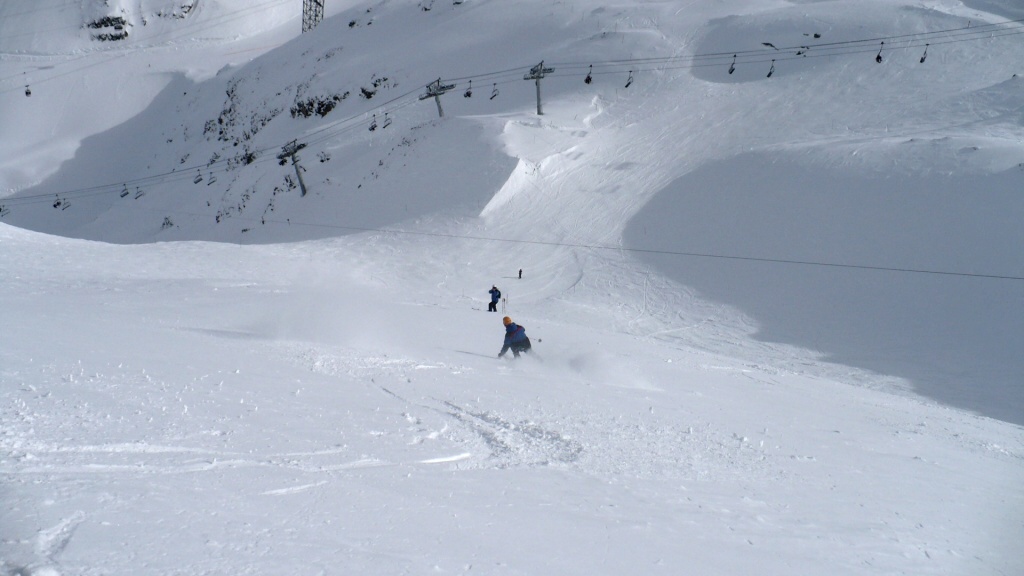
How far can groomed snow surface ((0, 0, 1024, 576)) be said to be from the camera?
4.89 m

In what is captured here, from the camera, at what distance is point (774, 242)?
23.1 meters

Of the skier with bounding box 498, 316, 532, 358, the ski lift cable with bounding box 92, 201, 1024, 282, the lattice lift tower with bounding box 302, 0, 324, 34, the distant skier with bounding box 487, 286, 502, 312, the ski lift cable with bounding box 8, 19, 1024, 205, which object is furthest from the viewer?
the lattice lift tower with bounding box 302, 0, 324, 34

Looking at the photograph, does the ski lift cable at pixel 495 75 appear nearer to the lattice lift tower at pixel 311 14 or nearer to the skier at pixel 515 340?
the lattice lift tower at pixel 311 14

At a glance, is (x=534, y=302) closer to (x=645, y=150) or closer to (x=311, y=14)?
(x=645, y=150)

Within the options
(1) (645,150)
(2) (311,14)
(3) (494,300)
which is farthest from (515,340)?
(2) (311,14)

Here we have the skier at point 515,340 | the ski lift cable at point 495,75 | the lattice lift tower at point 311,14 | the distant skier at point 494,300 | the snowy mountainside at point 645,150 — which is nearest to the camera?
the skier at point 515,340

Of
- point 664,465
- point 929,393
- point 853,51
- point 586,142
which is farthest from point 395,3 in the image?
point 664,465

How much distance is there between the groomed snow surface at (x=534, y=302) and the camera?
4.89 m

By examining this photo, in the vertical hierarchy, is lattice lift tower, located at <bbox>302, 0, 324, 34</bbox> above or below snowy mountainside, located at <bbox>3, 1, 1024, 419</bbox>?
above

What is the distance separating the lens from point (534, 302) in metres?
22.0

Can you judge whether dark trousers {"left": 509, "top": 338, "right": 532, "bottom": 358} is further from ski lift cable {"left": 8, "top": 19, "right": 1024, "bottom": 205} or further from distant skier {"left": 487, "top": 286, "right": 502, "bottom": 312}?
ski lift cable {"left": 8, "top": 19, "right": 1024, "bottom": 205}

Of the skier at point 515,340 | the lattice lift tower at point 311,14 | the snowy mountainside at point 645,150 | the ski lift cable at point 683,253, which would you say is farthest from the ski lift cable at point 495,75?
the skier at point 515,340

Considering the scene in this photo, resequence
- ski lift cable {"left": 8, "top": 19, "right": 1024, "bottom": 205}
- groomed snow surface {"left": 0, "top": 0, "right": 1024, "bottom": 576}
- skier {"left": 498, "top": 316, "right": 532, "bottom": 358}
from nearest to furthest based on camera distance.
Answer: groomed snow surface {"left": 0, "top": 0, "right": 1024, "bottom": 576} → skier {"left": 498, "top": 316, "right": 532, "bottom": 358} → ski lift cable {"left": 8, "top": 19, "right": 1024, "bottom": 205}

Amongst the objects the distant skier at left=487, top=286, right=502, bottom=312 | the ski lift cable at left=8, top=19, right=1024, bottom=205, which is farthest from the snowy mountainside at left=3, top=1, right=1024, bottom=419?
the distant skier at left=487, top=286, right=502, bottom=312
